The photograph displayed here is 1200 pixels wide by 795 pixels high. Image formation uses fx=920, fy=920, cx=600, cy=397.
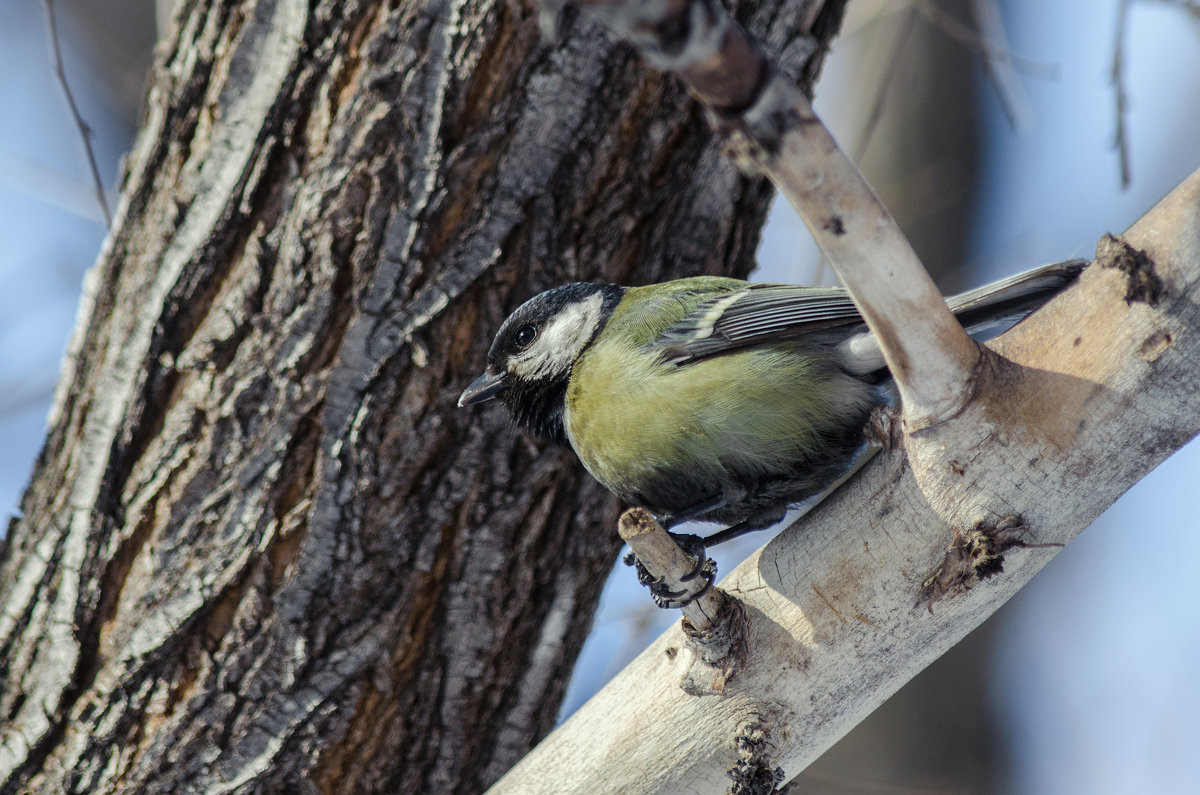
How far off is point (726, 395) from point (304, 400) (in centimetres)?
107

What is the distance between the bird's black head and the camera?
2.47 meters

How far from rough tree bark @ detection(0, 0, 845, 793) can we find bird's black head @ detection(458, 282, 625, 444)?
0.39ft

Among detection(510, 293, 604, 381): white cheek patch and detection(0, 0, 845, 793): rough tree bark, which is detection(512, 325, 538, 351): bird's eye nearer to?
detection(510, 293, 604, 381): white cheek patch

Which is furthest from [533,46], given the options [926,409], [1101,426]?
[1101,426]

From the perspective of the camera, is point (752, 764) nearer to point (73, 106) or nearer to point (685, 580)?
point (685, 580)

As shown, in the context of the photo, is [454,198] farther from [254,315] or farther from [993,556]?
[993,556]

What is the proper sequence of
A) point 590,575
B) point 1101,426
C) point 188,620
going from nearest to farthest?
point 1101,426 → point 188,620 → point 590,575

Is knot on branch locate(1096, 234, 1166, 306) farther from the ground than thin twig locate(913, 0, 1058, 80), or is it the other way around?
thin twig locate(913, 0, 1058, 80)

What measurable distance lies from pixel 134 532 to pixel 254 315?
2.15ft

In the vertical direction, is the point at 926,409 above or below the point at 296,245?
below

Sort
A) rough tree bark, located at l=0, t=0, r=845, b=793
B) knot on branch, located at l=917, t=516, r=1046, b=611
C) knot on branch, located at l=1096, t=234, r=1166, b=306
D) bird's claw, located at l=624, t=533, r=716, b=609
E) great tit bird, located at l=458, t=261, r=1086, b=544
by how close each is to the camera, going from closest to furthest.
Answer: knot on branch, located at l=1096, t=234, r=1166, b=306 < knot on branch, located at l=917, t=516, r=1046, b=611 < bird's claw, located at l=624, t=533, r=716, b=609 < great tit bird, located at l=458, t=261, r=1086, b=544 < rough tree bark, located at l=0, t=0, r=845, b=793

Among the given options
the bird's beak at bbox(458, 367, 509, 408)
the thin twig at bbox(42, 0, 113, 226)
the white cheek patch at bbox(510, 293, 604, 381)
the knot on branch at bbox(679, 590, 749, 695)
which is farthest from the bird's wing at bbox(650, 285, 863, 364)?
the thin twig at bbox(42, 0, 113, 226)

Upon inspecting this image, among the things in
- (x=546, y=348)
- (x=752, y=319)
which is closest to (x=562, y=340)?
(x=546, y=348)

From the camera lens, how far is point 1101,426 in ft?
4.83
